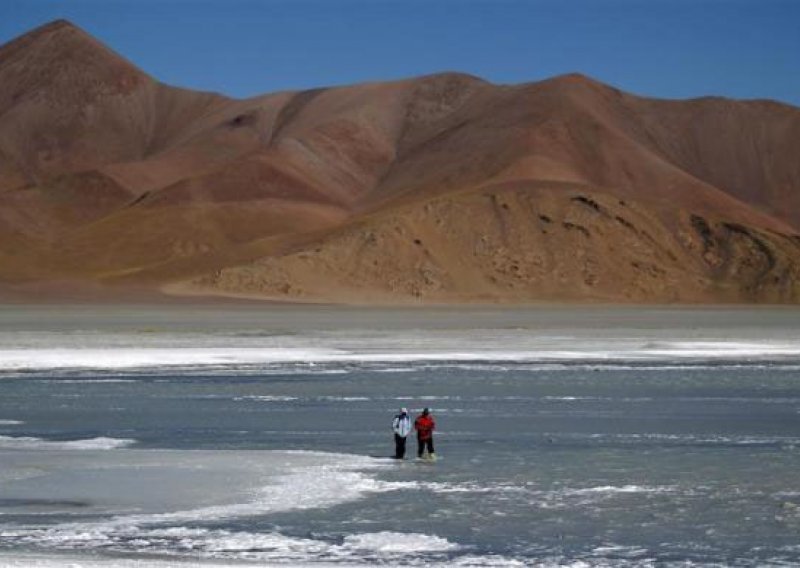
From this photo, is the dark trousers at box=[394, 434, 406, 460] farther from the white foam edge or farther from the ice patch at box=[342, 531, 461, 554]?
the white foam edge

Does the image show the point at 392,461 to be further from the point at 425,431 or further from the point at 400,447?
the point at 425,431

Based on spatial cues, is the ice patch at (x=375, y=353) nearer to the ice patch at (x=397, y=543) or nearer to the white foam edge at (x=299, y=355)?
the white foam edge at (x=299, y=355)

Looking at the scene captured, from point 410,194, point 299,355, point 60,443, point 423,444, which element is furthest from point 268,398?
point 410,194

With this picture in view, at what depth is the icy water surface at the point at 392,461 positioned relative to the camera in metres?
15.3

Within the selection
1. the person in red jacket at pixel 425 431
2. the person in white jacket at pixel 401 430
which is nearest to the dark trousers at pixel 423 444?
the person in red jacket at pixel 425 431

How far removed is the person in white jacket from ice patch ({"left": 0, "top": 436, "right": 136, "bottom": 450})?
14.7 feet

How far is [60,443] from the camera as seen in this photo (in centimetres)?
2314

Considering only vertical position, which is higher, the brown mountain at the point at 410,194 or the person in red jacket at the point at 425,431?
the brown mountain at the point at 410,194

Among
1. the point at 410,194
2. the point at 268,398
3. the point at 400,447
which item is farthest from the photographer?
the point at 410,194

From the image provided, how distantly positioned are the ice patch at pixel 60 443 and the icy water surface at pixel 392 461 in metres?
0.06

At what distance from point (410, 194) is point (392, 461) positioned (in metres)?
126

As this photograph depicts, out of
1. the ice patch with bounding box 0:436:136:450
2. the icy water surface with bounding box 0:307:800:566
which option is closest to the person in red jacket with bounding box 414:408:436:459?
the icy water surface with bounding box 0:307:800:566

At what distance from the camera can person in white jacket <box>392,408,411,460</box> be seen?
21.0 m

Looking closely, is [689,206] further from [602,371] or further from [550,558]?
[550,558]
